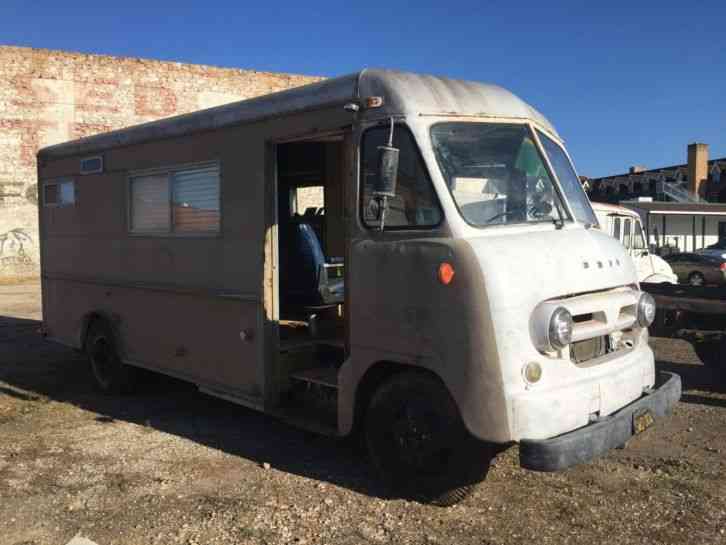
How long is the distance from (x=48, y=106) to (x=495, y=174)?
23564 millimetres

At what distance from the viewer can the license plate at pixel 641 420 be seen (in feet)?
14.9

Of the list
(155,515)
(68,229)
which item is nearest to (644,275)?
(68,229)

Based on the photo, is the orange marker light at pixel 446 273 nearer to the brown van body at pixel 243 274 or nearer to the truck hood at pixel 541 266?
A: the brown van body at pixel 243 274

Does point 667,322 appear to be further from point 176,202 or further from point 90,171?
point 90,171

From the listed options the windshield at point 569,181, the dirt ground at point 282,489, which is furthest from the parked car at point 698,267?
the windshield at point 569,181

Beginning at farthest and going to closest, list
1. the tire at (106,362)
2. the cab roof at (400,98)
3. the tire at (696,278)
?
1. the tire at (696,278)
2. the tire at (106,362)
3. the cab roof at (400,98)

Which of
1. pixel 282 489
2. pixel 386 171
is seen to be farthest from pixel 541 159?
pixel 282 489

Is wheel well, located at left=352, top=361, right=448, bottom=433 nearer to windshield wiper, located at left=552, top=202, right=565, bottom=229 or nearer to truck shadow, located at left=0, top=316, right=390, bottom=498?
truck shadow, located at left=0, top=316, right=390, bottom=498

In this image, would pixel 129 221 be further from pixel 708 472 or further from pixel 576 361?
pixel 708 472

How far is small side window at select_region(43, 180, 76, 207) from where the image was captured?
28.4ft

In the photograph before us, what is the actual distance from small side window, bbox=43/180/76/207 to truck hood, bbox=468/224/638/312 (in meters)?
6.08

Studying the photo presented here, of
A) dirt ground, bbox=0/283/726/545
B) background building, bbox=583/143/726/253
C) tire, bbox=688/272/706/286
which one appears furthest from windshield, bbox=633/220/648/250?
background building, bbox=583/143/726/253

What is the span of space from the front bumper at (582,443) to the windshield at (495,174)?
1387 mm

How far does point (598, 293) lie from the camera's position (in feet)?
15.6
